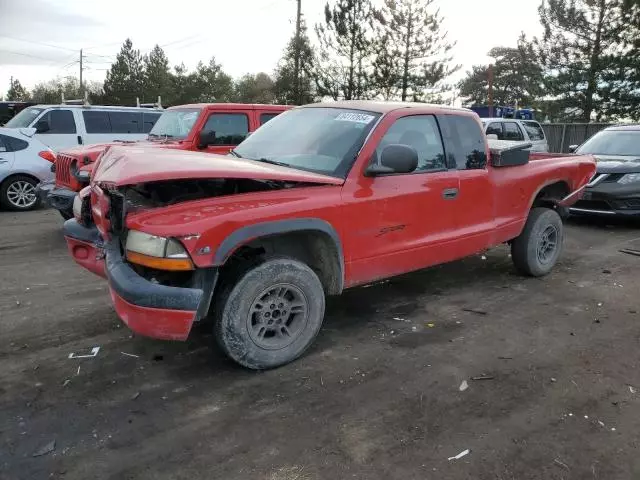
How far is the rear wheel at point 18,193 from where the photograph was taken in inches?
384

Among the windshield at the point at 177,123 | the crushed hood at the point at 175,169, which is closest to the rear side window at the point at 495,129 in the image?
the windshield at the point at 177,123

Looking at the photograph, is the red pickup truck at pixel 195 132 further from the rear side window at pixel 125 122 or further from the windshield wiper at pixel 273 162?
the windshield wiper at pixel 273 162

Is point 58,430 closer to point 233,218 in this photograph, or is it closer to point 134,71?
point 233,218

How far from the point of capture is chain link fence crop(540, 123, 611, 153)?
20.7 m

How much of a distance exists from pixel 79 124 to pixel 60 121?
39cm

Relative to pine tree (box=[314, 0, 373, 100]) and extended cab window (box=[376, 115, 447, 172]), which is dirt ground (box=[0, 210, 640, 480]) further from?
pine tree (box=[314, 0, 373, 100])

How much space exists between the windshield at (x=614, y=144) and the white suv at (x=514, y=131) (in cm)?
313

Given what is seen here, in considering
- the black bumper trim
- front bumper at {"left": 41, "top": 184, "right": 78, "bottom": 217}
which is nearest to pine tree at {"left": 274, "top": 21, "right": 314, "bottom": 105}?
front bumper at {"left": 41, "top": 184, "right": 78, "bottom": 217}

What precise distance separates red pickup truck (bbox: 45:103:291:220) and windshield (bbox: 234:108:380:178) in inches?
137

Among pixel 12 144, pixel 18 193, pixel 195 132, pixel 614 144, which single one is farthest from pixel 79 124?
pixel 614 144

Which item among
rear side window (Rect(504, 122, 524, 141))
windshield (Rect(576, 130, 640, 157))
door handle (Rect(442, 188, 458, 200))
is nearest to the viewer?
door handle (Rect(442, 188, 458, 200))

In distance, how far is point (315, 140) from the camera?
4293mm

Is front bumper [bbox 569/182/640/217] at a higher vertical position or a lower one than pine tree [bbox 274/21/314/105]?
lower

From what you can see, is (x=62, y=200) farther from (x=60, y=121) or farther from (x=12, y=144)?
(x=60, y=121)
